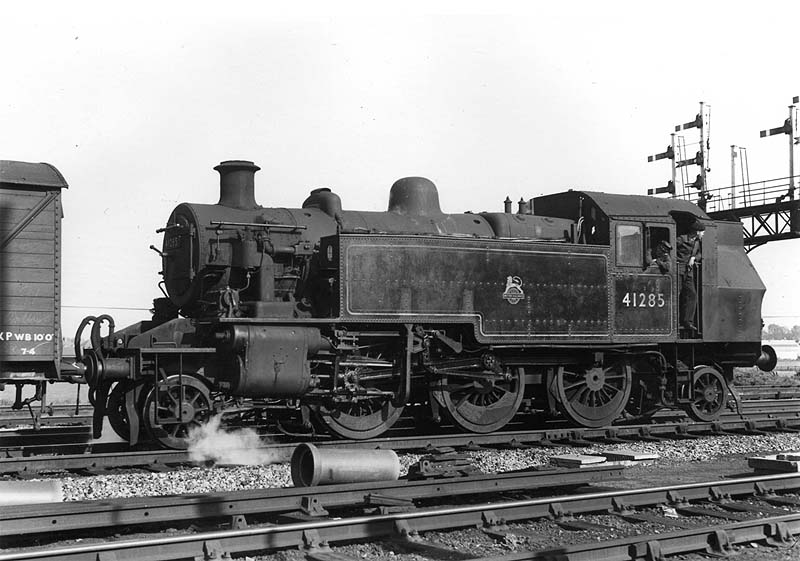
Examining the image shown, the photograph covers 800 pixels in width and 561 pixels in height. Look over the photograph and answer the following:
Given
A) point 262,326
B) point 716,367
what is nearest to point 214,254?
point 262,326

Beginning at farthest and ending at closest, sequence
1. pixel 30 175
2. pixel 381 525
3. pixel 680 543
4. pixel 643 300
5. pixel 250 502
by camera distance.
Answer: pixel 643 300 → pixel 30 175 → pixel 250 502 → pixel 381 525 → pixel 680 543

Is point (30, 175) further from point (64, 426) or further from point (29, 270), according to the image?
point (64, 426)

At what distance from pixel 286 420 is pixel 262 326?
194 cm

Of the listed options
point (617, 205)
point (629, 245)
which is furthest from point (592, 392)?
point (617, 205)

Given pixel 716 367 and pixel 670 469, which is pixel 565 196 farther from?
pixel 670 469

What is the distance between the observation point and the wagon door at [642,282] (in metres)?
12.2

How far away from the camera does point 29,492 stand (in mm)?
6695

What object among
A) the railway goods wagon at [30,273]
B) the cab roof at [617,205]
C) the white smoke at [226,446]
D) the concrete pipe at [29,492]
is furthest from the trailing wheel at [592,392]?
the concrete pipe at [29,492]

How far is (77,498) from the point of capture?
7.51 m

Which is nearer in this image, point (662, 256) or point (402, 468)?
point (402, 468)

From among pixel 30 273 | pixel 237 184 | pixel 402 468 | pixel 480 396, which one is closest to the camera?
pixel 402 468

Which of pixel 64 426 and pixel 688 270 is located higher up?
pixel 688 270

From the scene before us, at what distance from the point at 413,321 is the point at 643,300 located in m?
3.43

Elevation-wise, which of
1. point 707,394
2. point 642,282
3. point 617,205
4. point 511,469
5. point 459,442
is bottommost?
point 511,469
